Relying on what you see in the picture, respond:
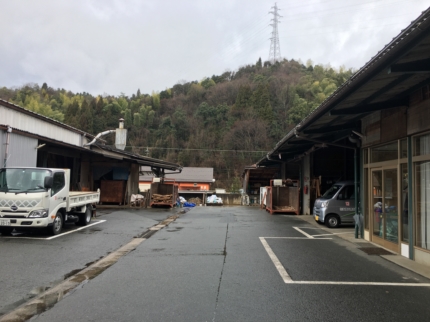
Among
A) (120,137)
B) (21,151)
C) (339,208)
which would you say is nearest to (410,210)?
(339,208)

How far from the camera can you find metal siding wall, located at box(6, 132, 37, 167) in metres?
13.4

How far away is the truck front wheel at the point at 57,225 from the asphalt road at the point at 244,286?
1.05 m

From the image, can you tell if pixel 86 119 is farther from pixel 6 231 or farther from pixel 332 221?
pixel 332 221

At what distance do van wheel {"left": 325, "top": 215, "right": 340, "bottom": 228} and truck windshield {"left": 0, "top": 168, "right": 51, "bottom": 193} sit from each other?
10863mm

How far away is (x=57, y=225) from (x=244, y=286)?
25.2 feet

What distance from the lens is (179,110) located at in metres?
74.4

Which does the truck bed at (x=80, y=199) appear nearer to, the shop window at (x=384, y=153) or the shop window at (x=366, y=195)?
the shop window at (x=366, y=195)

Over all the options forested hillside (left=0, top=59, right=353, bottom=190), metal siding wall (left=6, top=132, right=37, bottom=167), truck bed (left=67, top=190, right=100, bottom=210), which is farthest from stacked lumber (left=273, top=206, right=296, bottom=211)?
forested hillside (left=0, top=59, right=353, bottom=190)

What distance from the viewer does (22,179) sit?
10.6 metres

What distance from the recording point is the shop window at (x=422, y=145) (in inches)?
306

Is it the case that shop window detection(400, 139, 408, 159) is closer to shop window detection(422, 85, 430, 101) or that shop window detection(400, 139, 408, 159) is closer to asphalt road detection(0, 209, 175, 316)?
shop window detection(422, 85, 430, 101)

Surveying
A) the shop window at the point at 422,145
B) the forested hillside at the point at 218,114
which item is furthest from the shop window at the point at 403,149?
the forested hillside at the point at 218,114

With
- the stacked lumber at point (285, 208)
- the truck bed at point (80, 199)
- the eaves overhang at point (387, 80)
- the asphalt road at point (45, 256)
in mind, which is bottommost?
the asphalt road at point (45, 256)

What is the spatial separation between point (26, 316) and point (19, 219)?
21.1 feet
